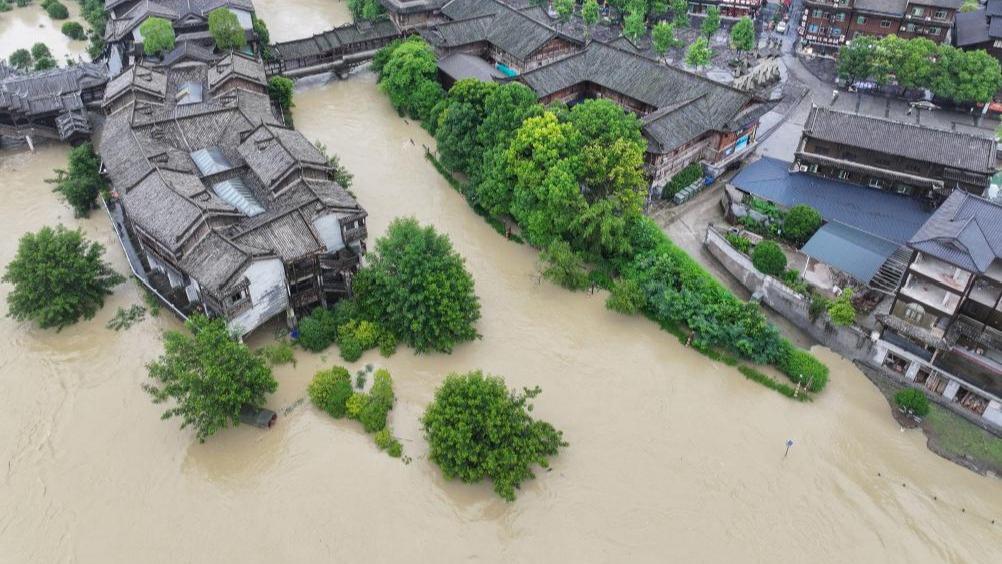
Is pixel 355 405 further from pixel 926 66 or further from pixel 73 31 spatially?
pixel 73 31

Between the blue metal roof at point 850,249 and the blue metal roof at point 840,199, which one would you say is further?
the blue metal roof at point 840,199

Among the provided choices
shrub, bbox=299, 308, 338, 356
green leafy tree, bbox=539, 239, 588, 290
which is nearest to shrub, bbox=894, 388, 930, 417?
green leafy tree, bbox=539, 239, 588, 290

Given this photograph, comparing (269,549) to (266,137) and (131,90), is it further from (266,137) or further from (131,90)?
(131,90)

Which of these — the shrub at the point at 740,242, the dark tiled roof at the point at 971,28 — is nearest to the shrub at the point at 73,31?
the shrub at the point at 740,242

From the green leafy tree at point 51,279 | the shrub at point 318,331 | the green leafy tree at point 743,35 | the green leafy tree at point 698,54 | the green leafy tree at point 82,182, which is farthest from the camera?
the green leafy tree at point 743,35

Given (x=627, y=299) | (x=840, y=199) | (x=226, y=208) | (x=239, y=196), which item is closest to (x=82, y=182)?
(x=239, y=196)

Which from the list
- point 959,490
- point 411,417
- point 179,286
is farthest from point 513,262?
point 959,490

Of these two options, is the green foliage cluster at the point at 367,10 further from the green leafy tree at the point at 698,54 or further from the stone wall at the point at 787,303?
the stone wall at the point at 787,303

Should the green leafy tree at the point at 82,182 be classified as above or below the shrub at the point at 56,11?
below
